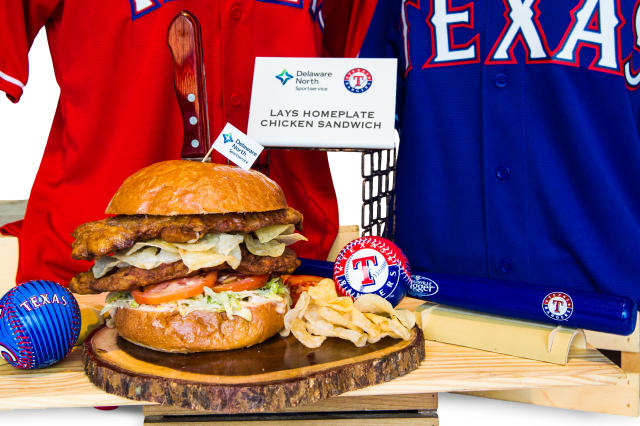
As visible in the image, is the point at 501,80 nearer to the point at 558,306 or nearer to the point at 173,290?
the point at 558,306

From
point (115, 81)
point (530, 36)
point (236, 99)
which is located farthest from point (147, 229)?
point (530, 36)

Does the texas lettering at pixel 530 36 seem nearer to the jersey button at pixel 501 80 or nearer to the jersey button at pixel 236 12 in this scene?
the jersey button at pixel 501 80

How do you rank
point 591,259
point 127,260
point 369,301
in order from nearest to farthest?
point 127,260 < point 369,301 < point 591,259

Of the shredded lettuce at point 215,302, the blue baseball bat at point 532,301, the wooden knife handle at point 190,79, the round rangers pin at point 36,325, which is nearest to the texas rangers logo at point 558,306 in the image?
the blue baseball bat at point 532,301

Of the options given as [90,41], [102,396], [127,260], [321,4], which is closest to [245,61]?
[321,4]

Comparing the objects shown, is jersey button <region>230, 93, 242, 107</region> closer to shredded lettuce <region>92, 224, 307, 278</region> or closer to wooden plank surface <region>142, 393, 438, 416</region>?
shredded lettuce <region>92, 224, 307, 278</region>

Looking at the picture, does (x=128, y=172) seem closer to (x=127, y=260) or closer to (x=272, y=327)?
(x=127, y=260)
